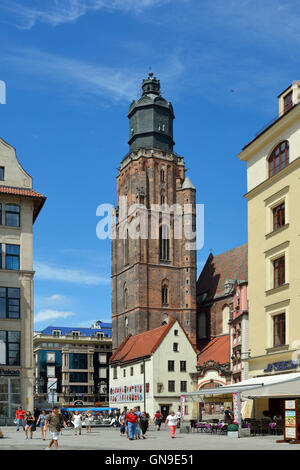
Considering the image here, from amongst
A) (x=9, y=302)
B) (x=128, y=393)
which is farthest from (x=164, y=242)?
(x=9, y=302)

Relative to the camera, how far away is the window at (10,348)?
47.8 meters

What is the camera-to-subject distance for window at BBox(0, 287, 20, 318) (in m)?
48.9

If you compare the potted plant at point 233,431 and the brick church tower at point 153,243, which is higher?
the brick church tower at point 153,243

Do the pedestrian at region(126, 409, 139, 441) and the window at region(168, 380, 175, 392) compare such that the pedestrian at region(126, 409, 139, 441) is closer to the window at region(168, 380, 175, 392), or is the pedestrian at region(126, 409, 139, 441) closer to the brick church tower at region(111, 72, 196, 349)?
the window at region(168, 380, 175, 392)

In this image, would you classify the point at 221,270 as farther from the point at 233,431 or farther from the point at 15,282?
the point at 233,431

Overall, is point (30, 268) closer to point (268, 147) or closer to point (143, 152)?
point (268, 147)

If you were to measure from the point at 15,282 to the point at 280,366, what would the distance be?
828 inches

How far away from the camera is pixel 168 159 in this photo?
10744 centimetres

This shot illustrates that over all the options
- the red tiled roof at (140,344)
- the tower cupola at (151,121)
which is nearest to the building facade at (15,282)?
the red tiled roof at (140,344)

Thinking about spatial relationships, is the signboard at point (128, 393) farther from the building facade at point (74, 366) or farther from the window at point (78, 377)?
the window at point (78, 377)

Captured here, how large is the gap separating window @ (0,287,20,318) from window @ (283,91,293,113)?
73.1ft

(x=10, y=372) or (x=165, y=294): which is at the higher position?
(x=165, y=294)

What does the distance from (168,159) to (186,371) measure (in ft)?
127

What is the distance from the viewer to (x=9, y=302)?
49125mm
